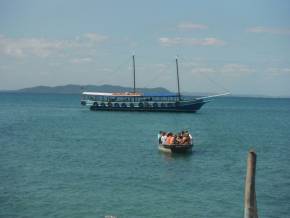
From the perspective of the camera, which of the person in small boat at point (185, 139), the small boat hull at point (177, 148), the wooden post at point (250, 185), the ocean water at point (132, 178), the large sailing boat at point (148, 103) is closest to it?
the wooden post at point (250, 185)

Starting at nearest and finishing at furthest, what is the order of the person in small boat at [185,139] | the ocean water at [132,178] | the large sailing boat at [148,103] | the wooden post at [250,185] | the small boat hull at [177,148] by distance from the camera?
1. the wooden post at [250,185]
2. the ocean water at [132,178]
3. the small boat hull at [177,148]
4. the person in small boat at [185,139]
5. the large sailing boat at [148,103]

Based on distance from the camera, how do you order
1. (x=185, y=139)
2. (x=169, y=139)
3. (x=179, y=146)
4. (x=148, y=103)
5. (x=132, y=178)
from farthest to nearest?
(x=148, y=103), (x=169, y=139), (x=185, y=139), (x=179, y=146), (x=132, y=178)

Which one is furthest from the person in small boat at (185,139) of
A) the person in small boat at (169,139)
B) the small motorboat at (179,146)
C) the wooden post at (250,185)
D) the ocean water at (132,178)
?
the wooden post at (250,185)

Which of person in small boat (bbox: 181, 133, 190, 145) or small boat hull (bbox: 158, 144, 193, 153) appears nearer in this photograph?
small boat hull (bbox: 158, 144, 193, 153)

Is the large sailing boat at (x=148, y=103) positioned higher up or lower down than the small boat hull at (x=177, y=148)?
higher up

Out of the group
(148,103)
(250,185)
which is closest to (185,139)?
(250,185)

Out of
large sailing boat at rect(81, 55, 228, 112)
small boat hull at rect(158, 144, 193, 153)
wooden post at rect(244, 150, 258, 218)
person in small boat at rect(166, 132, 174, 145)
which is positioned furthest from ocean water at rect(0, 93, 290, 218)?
large sailing boat at rect(81, 55, 228, 112)

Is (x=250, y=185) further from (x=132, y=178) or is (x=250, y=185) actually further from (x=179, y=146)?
(x=179, y=146)

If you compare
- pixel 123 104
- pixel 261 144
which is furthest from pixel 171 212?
pixel 123 104

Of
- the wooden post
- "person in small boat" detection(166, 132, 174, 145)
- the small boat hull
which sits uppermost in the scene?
the wooden post

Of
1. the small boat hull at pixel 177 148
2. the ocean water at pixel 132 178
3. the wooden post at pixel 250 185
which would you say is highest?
the wooden post at pixel 250 185

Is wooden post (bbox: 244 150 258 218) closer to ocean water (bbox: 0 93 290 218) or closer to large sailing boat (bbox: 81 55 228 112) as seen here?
ocean water (bbox: 0 93 290 218)

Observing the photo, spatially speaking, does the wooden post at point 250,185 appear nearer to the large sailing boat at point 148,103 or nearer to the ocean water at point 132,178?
the ocean water at point 132,178

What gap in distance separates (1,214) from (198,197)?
34.0 ft
